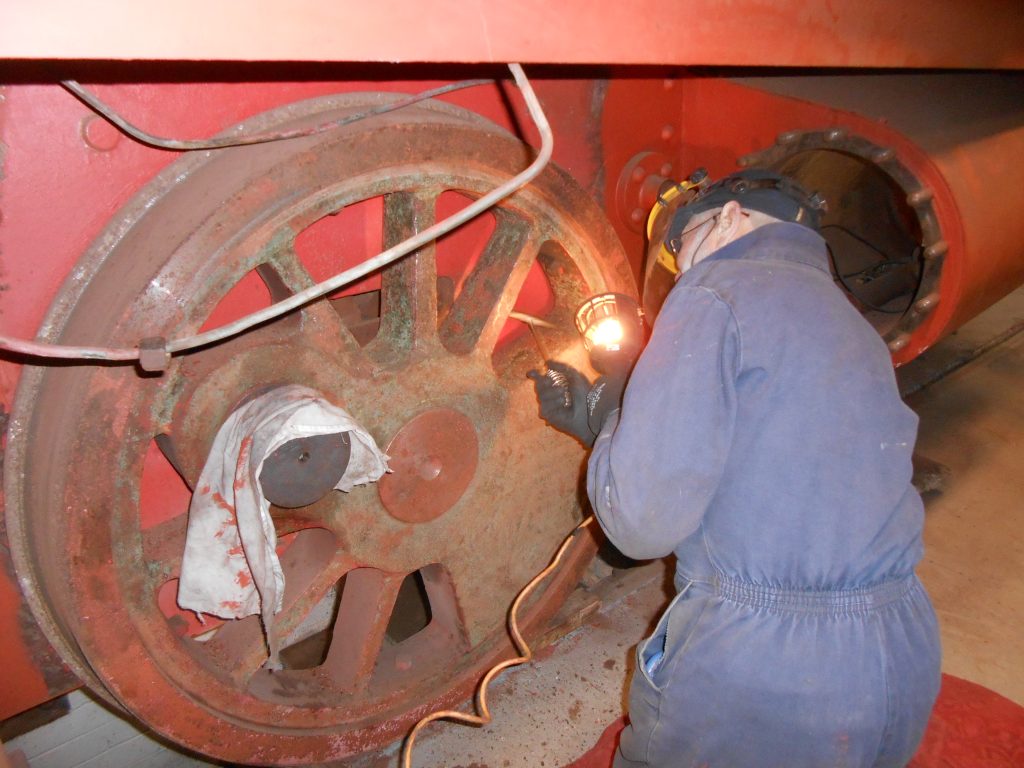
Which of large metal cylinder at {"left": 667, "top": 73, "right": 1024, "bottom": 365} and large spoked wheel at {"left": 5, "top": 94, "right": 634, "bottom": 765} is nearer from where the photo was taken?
large spoked wheel at {"left": 5, "top": 94, "right": 634, "bottom": 765}

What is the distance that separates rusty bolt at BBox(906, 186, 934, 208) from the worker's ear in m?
0.92

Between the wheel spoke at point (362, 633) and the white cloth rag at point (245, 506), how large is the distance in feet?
1.07

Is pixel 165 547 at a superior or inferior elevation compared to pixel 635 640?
superior

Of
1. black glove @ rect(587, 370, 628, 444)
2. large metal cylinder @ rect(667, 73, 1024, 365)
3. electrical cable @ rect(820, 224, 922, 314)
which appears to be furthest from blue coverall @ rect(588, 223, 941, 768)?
electrical cable @ rect(820, 224, 922, 314)

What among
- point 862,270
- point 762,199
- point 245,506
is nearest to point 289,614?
point 245,506

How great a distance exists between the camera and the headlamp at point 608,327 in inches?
62.2

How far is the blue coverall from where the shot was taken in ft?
3.80

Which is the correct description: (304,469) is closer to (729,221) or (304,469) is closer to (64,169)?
(64,169)

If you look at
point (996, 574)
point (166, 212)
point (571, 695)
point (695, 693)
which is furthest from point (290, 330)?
point (996, 574)

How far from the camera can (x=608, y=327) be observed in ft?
5.20

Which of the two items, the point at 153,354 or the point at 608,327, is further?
the point at 608,327

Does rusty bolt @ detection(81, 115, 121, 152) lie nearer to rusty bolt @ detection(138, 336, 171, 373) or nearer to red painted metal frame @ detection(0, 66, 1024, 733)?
red painted metal frame @ detection(0, 66, 1024, 733)

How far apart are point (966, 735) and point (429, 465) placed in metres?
1.54

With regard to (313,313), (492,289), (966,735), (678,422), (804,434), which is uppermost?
(313,313)
